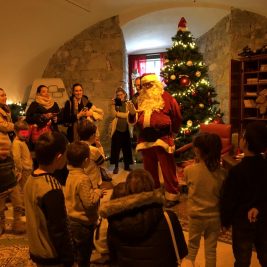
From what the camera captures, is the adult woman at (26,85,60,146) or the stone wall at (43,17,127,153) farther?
the stone wall at (43,17,127,153)

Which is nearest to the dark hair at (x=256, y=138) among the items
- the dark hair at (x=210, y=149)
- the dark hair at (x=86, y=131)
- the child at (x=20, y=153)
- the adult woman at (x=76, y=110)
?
the dark hair at (x=210, y=149)

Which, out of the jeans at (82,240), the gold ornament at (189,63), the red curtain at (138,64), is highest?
the red curtain at (138,64)

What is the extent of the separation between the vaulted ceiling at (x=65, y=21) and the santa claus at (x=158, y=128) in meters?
2.18

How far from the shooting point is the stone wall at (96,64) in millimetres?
6125

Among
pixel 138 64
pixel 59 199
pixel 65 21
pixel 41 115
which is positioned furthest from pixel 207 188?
pixel 138 64

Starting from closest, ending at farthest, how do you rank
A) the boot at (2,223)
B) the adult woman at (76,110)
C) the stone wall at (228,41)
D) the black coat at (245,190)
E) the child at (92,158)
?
the black coat at (245,190)
the child at (92,158)
the boot at (2,223)
the adult woman at (76,110)
the stone wall at (228,41)

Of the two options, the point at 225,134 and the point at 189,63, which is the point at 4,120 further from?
the point at 189,63

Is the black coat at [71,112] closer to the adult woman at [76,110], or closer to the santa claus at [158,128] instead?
the adult woman at [76,110]

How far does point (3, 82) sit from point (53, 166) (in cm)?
437

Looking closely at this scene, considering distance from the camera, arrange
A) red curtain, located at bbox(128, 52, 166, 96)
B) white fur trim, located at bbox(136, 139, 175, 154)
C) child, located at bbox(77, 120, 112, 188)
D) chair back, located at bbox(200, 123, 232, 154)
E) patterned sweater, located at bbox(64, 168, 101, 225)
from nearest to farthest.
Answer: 1. patterned sweater, located at bbox(64, 168, 101, 225)
2. child, located at bbox(77, 120, 112, 188)
3. white fur trim, located at bbox(136, 139, 175, 154)
4. chair back, located at bbox(200, 123, 232, 154)
5. red curtain, located at bbox(128, 52, 166, 96)

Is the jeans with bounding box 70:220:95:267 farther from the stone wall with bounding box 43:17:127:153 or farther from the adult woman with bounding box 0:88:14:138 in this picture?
the stone wall with bounding box 43:17:127:153

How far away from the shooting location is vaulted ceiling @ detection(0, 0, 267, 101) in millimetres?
4609

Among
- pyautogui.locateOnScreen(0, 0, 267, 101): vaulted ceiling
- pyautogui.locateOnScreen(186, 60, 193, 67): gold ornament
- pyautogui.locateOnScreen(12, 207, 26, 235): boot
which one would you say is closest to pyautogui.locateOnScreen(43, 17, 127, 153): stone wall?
pyautogui.locateOnScreen(0, 0, 267, 101): vaulted ceiling

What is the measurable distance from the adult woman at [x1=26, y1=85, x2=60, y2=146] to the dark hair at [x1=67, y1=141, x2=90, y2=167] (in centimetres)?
196
